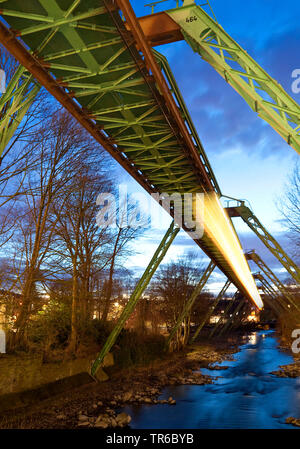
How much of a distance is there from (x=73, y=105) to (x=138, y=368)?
16.8m

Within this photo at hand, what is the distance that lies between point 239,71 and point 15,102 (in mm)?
5031

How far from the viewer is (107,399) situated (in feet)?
46.7

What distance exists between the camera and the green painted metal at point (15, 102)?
26.6 ft

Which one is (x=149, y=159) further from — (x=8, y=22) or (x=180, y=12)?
(x=8, y=22)

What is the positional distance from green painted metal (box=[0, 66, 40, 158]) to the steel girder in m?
0.93

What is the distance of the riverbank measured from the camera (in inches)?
439

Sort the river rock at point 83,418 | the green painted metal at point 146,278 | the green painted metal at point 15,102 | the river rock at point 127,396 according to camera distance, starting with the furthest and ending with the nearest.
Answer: the green painted metal at point 146,278, the river rock at point 127,396, the river rock at point 83,418, the green painted metal at point 15,102

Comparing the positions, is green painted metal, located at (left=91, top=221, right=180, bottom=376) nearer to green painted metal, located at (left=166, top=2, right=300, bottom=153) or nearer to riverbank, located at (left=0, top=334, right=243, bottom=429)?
riverbank, located at (left=0, top=334, right=243, bottom=429)

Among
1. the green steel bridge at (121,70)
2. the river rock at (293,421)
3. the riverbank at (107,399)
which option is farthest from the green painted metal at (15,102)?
the river rock at (293,421)

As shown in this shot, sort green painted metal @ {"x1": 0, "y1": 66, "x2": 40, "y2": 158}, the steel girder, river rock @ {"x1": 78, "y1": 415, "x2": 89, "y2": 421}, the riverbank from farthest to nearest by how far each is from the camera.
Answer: river rock @ {"x1": 78, "y1": 415, "x2": 89, "y2": 421}
the riverbank
green painted metal @ {"x1": 0, "y1": 66, "x2": 40, "y2": 158}
the steel girder

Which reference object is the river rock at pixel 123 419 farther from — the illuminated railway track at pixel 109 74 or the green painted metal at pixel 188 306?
the green painted metal at pixel 188 306

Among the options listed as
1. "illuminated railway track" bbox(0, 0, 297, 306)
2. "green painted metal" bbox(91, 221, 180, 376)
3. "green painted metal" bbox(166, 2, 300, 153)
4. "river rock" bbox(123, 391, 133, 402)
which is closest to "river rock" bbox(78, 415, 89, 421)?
"river rock" bbox(123, 391, 133, 402)

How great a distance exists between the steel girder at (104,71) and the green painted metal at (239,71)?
1.22 metres

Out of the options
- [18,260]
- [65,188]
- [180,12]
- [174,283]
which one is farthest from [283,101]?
[174,283]
